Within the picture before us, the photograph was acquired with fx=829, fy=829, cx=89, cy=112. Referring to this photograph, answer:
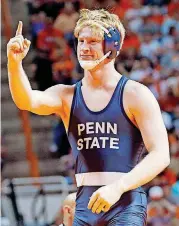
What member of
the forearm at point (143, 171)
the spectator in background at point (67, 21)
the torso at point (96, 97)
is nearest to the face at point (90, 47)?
the torso at point (96, 97)

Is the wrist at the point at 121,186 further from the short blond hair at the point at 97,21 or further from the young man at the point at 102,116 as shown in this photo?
the short blond hair at the point at 97,21

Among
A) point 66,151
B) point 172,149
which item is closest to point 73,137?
point 172,149

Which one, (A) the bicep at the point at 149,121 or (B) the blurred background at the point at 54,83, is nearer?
(A) the bicep at the point at 149,121

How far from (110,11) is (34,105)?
2.40 ft

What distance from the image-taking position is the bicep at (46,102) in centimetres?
444

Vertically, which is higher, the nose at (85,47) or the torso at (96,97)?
the nose at (85,47)

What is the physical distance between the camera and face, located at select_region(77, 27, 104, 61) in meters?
4.43

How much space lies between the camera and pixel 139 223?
4301 millimetres

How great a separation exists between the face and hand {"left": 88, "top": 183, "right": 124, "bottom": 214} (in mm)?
768

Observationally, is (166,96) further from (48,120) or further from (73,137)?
(73,137)

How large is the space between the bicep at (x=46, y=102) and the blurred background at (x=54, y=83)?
5025 millimetres

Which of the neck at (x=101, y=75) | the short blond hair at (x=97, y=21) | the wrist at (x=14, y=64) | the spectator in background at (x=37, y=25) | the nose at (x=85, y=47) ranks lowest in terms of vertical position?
the spectator in background at (x=37, y=25)

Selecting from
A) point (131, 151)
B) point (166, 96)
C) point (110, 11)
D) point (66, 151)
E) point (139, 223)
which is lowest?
point (66, 151)

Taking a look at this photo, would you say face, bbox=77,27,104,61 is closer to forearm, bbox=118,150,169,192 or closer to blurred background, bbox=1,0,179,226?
forearm, bbox=118,150,169,192
